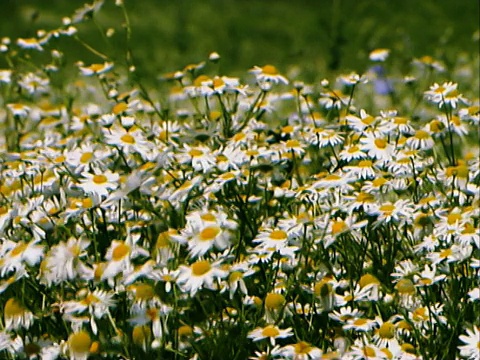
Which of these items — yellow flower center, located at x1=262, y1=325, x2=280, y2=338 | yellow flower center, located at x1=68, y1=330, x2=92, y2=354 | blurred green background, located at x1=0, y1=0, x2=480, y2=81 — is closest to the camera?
yellow flower center, located at x1=68, y1=330, x2=92, y2=354

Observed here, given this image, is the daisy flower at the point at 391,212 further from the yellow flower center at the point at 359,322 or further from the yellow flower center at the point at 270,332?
the yellow flower center at the point at 270,332

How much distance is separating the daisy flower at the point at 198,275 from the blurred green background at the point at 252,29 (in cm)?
404

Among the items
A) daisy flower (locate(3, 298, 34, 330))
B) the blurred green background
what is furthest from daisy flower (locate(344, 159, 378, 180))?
the blurred green background

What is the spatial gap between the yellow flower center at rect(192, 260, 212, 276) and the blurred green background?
405 cm

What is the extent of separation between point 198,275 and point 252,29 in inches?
316

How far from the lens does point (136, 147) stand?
2.35 meters

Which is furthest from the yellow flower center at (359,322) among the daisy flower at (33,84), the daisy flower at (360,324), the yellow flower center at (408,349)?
the daisy flower at (33,84)

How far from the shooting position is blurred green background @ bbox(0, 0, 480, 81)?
23.6ft

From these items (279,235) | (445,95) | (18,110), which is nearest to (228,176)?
(279,235)

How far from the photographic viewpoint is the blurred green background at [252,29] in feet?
23.6

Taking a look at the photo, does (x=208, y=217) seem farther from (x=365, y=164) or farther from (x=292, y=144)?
(x=292, y=144)

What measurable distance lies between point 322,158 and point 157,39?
264 inches

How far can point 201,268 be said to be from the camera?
72.5 inches

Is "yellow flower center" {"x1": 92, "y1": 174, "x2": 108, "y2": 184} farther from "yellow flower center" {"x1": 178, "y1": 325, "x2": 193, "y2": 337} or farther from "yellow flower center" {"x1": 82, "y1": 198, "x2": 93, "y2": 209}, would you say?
"yellow flower center" {"x1": 178, "y1": 325, "x2": 193, "y2": 337}
